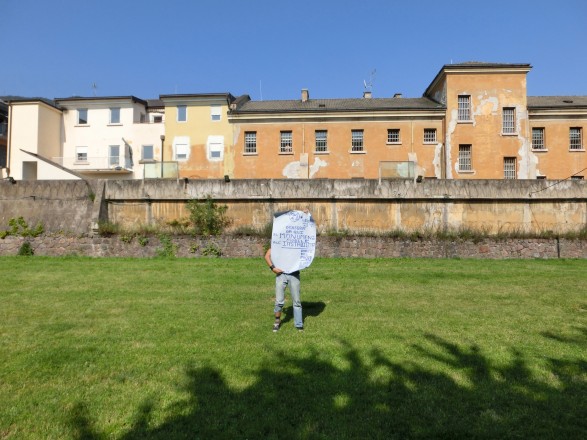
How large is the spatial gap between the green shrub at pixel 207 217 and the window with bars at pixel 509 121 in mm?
26589

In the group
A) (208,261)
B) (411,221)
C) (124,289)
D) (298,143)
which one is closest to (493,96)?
(298,143)

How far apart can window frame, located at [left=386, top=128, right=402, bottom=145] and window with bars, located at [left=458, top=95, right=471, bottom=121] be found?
507 cm

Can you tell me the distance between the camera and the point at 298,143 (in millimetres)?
38750

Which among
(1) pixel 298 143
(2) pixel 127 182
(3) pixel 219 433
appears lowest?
(3) pixel 219 433

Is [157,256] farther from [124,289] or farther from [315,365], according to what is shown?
[315,365]

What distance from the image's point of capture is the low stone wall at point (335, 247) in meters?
20.3

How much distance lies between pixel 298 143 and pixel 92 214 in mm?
20613

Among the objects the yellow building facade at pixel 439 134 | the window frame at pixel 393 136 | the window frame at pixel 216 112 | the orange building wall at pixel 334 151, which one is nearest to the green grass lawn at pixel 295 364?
the orange building wall at pixel 334 151

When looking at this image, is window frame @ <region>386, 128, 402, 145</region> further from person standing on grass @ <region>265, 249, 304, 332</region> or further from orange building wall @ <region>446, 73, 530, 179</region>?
person standing on grass @ <region>265, 249, 304, 332</region>

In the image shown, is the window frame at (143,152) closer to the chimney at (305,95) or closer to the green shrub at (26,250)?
the chimney at (305,95)

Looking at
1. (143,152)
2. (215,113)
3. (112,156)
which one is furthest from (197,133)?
(112,156)

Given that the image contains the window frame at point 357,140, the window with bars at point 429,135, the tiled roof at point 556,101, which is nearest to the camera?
the tiled roof at point 556,101

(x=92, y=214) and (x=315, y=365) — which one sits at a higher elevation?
(x=92, y=214)

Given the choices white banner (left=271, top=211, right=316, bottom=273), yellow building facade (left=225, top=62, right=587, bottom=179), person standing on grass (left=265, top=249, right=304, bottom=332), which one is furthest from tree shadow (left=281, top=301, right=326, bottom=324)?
yellow building facade (left=225, top=62, right=587, bottom=179)
